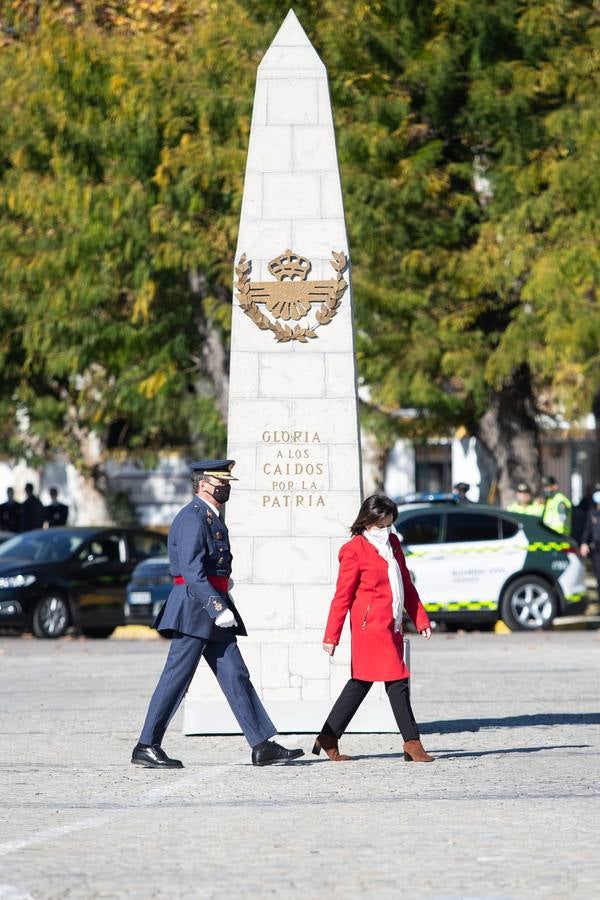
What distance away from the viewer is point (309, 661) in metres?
13.6

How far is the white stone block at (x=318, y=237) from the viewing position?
14.0 meters

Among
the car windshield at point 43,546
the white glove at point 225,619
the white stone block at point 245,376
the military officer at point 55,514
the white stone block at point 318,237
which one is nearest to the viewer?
the white glove at point 225,619

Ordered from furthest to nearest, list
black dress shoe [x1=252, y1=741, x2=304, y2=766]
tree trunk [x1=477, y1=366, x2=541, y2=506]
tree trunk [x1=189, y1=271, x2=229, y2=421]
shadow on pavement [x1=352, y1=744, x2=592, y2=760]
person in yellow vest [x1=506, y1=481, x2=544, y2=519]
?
tree trunk [x1=189, y1=271, x2=229, y2=421] < tree trunk [x1=477, y1=366, x2=541, y2=506] < person in yellow vest [x1=506, y1=481, x2=544, y2=519] < shadow on pavement [x1=352, y1=744, x2=592, y2=760] < black dress shoe [x1=252, y1=741, x2=304, y2=766]

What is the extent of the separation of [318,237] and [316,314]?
532 mm

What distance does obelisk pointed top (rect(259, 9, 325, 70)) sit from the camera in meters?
14.4

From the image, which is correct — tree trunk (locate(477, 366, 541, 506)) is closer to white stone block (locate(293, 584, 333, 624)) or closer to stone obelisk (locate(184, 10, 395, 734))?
stone obelisk (locate(184, 10, 395, 734))

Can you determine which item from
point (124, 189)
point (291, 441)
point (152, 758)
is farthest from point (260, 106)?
point (124, 189)

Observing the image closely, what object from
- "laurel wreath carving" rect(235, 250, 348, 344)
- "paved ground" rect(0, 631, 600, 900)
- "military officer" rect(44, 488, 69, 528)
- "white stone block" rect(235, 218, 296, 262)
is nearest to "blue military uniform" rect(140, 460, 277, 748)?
"paved ground" rect(0, 631, 600, 900)

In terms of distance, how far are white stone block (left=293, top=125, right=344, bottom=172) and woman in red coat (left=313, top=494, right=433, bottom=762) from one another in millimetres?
2981

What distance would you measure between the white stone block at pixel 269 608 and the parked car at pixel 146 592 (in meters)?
11.7

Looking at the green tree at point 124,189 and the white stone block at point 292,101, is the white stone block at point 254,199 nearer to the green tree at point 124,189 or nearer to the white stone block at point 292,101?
the white stone block at point 292,101

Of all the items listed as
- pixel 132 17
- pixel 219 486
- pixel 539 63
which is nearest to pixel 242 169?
pixel 539 63

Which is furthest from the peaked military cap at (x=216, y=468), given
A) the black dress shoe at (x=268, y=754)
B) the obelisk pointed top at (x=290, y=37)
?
the obelisk pointed top at (x=290, y=37)

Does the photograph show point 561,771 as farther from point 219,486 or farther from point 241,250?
point 241,250
